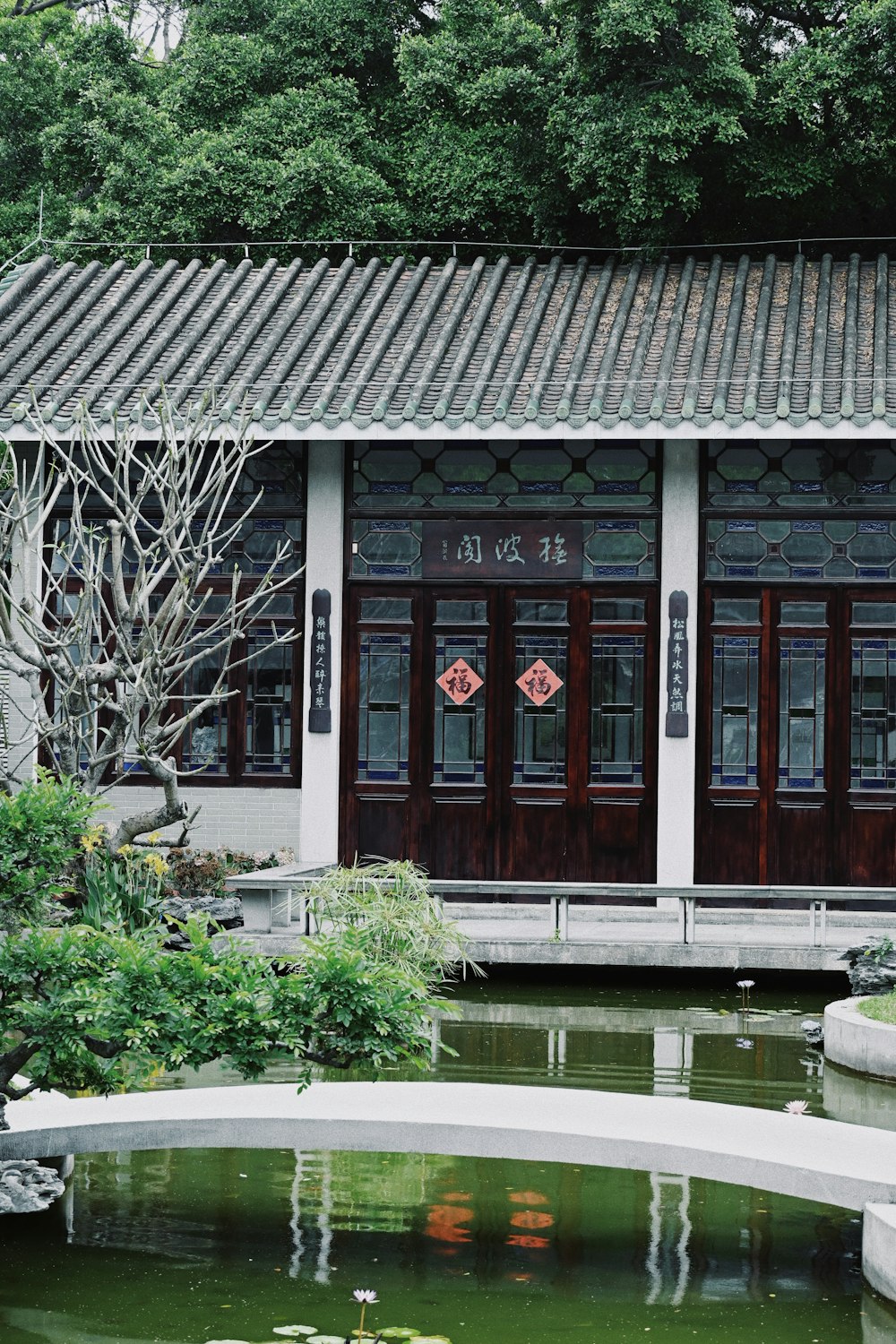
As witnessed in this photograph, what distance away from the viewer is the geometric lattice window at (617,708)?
38.2ft

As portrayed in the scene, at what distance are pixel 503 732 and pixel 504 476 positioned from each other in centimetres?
176

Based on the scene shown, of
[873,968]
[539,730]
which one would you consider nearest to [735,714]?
[539,730]

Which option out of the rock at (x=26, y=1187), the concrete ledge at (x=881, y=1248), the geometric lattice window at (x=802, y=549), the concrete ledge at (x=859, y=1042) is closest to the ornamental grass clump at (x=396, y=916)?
the concrete ledge at (x=859, y=1042)

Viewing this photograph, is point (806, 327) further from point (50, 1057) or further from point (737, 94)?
point (50, 1057)

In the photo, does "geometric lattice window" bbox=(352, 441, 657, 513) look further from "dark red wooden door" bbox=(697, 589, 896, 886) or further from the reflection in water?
the reflection in water

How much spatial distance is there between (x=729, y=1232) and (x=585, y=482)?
7.00 m

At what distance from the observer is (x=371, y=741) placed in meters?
12.0

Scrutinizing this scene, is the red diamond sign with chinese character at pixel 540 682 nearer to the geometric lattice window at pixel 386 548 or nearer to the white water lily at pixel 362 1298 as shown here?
the geometric lattice window at pixel 386 548

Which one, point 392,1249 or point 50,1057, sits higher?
point 50,1057

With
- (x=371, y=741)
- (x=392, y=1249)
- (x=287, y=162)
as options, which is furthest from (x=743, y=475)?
(x=392, y=1249)

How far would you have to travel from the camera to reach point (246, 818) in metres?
12.1

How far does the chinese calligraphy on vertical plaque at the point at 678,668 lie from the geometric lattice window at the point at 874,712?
110cm

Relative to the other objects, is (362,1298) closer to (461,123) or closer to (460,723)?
(460,723)

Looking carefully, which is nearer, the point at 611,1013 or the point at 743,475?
the point at 611,1013
